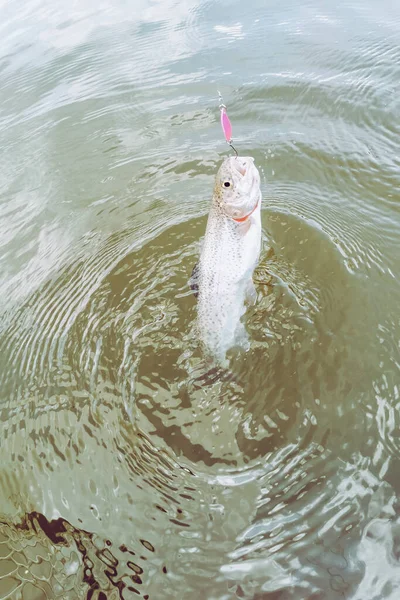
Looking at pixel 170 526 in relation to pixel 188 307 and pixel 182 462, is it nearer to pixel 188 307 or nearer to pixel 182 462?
pixel 182 462

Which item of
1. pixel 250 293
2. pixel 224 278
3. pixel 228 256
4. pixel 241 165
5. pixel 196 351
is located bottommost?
pixel 196 351

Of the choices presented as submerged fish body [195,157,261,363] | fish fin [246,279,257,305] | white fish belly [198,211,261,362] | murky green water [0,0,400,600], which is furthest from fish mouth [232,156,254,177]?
murky green water [0,0,400,600]

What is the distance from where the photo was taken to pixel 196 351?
3803 millimetres

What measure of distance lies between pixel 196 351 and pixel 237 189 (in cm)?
125

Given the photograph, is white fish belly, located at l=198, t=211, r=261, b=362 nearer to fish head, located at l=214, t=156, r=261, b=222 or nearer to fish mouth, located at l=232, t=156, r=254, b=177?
fish head, located at l=214, t=156, r=261, b=222

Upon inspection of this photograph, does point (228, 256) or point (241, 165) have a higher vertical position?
point (241, 165)

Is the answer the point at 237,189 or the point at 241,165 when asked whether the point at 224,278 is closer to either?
the point at 237,189

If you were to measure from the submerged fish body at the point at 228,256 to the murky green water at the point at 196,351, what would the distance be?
9.2 inches

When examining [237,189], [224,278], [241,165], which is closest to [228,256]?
[224,278]

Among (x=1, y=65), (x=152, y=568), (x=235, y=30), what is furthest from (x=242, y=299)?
(x=1, y=65)

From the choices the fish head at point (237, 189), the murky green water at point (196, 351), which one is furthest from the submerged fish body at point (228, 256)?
the murky green water at point (196, 351)

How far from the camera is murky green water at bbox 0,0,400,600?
2.83m

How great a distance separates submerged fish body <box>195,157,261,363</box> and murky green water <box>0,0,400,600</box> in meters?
0.23

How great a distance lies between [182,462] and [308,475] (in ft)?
2.62
